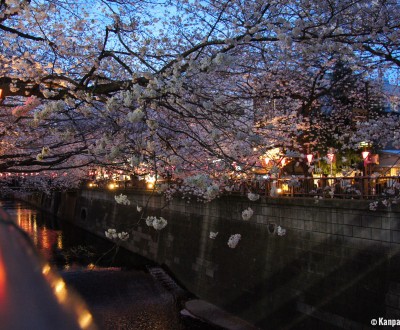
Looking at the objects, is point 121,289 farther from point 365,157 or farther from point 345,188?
point 365,157

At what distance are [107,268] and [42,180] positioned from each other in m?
17.7

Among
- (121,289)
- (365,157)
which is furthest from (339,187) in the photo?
(121,289)

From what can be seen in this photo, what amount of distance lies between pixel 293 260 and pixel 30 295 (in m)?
13.2

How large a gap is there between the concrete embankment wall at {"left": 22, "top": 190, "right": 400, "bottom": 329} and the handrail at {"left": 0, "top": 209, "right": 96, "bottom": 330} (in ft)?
17.8

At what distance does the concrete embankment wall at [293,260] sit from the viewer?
35.1 ft

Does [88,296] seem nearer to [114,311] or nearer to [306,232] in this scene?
[114,311]

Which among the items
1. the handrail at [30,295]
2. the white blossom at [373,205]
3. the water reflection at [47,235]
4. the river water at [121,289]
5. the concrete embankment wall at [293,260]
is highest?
the handrail at [30,295]

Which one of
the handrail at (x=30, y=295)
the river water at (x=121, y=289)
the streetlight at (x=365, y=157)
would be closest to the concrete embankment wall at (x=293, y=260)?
the river water at (x=121, y=289)

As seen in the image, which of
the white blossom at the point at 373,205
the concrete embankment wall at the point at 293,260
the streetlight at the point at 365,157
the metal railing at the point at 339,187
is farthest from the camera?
the streetlight at the point at 365,157

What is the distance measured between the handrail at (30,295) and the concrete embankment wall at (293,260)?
544 cm

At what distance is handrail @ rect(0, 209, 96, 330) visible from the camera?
1.01 meters

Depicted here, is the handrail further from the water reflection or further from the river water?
the water reflection

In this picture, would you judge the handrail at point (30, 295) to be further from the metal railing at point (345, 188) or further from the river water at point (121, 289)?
the metal railing at point (345, 188)

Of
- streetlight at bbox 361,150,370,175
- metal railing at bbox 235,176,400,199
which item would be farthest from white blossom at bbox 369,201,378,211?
→ streetlight at bbox 361,150,370,175
